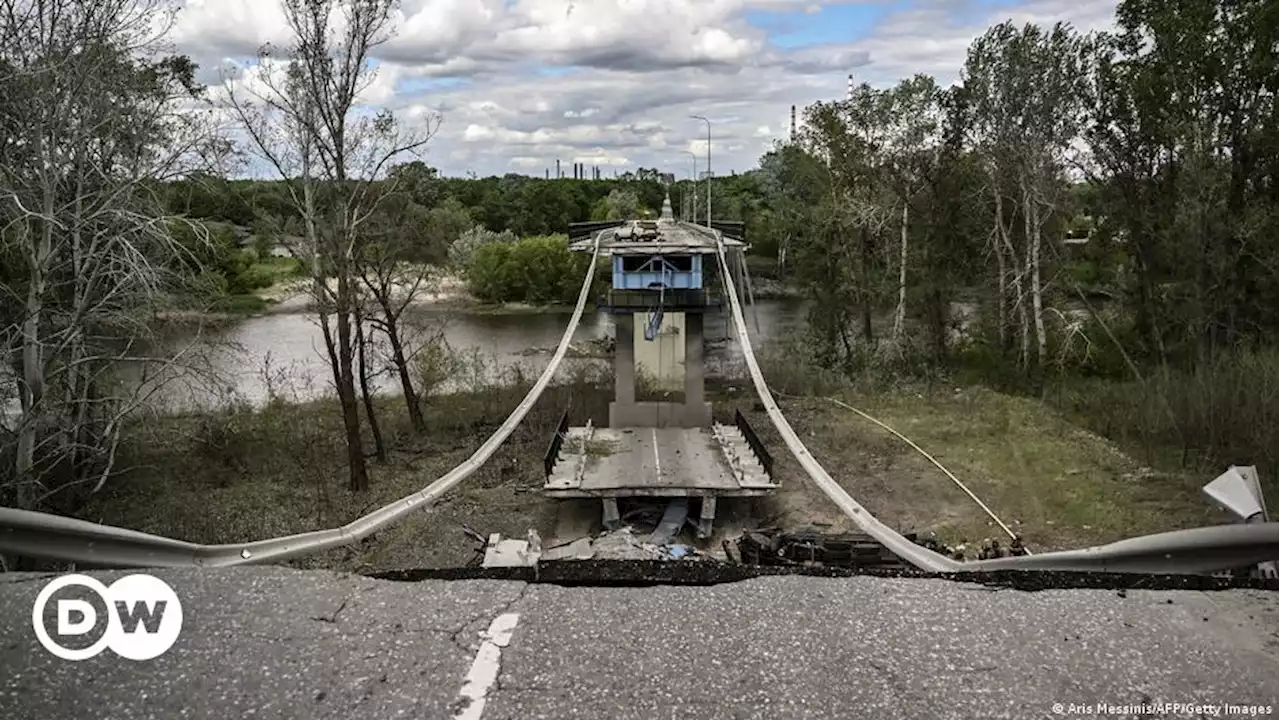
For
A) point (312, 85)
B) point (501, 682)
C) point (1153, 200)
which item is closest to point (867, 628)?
point (501, 682)

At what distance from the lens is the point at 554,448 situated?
1700 centimetres

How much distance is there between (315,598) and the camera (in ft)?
11.6

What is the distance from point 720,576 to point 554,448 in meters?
13.4

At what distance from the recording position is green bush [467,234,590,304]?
2136 inches

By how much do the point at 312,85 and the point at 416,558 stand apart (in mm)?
9843

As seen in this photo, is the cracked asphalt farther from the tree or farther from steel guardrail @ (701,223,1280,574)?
the tree

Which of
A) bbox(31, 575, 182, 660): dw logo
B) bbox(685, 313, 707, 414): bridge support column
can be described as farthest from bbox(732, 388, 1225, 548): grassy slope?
bbox(31, 575, 182, 660): dw logo

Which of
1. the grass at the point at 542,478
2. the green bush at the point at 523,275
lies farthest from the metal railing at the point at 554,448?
the green bush at the point at 523,275

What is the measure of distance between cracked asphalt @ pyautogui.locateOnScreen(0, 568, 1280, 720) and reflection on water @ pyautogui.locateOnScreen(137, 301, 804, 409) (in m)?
9.42

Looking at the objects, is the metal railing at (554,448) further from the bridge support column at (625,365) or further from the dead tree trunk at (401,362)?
the dead tree trunk at (401,362)

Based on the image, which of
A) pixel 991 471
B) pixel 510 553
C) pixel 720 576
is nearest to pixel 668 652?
pixel 720 576

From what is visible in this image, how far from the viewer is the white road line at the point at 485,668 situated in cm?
277

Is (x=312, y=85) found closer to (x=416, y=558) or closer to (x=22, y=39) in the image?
(x=22, y=39)

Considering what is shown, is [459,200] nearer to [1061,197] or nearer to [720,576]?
[1061,197]
